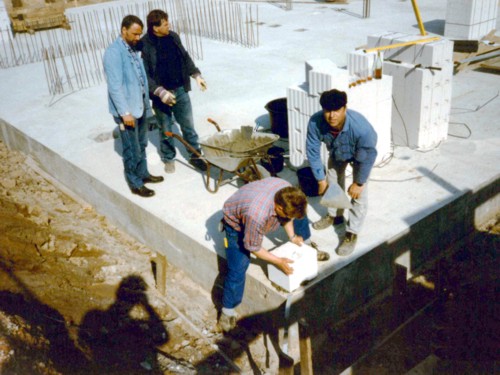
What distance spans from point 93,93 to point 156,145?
367 cm

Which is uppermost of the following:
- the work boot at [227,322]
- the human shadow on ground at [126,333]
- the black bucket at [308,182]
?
the black bucket at [308,182]

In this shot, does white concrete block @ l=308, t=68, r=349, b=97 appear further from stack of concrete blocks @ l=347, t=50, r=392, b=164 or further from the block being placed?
the block being placed

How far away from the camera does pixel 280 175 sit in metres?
6.79

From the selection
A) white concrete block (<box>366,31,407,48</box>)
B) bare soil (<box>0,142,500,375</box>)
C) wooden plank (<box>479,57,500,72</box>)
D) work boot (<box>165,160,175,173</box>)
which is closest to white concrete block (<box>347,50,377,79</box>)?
white concrete block (<box>366,31,407,48</box>)

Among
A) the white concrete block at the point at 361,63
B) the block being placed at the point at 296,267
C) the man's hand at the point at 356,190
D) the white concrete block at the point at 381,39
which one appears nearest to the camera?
the block being placed at the point at 296,267

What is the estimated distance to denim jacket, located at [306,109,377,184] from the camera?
4.68 m

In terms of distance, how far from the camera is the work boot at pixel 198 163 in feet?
23.1

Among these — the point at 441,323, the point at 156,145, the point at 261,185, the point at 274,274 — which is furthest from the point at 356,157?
the point at 156,145

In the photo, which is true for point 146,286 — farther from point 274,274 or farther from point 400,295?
point 400,295

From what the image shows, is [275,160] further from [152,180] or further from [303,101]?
[152,180]

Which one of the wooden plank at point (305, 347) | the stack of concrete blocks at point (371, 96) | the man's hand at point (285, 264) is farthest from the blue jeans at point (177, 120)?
the wooden plank at point (305, 347)

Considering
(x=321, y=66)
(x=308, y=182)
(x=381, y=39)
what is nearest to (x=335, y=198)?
(x=308, y=182)

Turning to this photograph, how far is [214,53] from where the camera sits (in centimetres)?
1308

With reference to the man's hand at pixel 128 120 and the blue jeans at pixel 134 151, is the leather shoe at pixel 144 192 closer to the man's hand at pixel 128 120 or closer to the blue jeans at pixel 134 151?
the blue jeans at pixel 134 151
